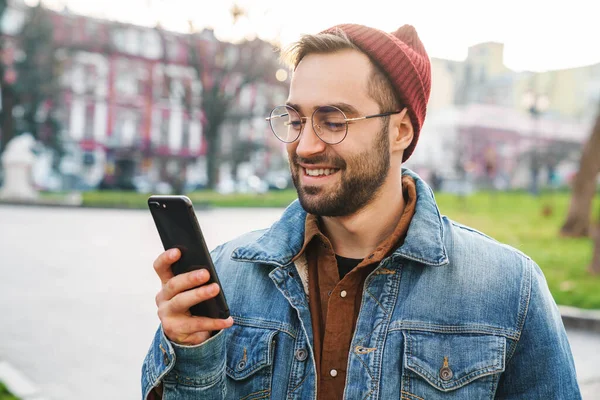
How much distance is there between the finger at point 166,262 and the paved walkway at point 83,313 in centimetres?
399

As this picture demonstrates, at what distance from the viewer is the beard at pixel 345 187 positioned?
78.4 inches

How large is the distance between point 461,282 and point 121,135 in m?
52.5

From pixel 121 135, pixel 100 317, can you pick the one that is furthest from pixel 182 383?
pixel 121 135

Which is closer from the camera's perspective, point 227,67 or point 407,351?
point 407,351

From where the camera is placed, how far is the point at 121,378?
5.77 meters

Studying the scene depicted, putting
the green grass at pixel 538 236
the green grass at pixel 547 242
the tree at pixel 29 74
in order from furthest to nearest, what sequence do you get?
the tree at pixel 29 74 < the green grass at pixel 538 236 < the green grass at pixel 547 242

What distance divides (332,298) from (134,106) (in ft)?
174

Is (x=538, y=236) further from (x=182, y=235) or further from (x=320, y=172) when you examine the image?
(x=182, y=235)

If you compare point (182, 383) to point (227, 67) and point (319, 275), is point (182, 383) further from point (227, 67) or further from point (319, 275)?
point (227, 67)

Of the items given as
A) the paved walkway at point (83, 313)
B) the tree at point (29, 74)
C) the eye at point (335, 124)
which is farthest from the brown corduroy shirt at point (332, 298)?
the tree at point (29, 74)

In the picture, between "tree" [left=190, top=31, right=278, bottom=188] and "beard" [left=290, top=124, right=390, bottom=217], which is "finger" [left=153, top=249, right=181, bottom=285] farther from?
"tree" [left=190, top=31, right=278, bottom=188]

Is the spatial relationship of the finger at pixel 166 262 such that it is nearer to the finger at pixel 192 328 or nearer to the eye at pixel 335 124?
the finger at pixel 192 328

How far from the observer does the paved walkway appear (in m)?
5.80

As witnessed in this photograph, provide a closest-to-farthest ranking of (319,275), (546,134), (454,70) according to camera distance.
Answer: (319,275) → (546,134) → (454,70)
